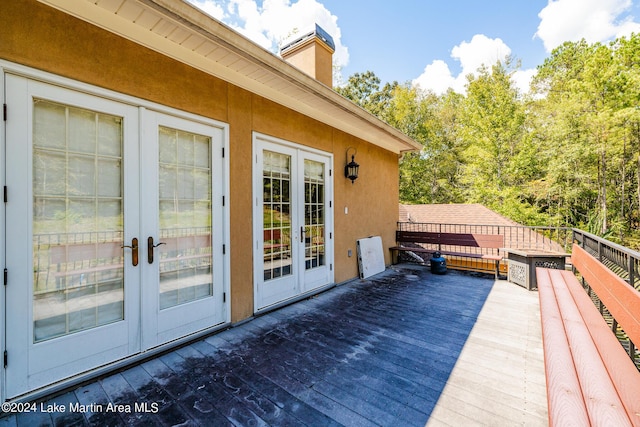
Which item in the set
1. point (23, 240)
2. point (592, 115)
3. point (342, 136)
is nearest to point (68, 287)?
point (23, 240)

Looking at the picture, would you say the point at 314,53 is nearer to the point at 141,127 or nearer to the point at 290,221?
the point at 290,221

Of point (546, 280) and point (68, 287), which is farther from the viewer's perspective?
point (546, 280)

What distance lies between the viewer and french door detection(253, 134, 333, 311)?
338 cm

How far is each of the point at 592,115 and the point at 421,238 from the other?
31.8 ft

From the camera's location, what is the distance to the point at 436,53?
11.8 meters

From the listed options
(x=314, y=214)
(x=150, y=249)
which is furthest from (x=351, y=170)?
(x=150, y=249)

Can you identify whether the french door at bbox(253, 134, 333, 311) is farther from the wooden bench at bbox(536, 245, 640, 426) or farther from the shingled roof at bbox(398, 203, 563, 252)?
the shingled roof at bbox(398, 203, 563, 252)

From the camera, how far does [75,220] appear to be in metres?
2.06

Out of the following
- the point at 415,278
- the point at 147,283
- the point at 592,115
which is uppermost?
the point at 592,115

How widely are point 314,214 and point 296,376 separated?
2488 millimetres

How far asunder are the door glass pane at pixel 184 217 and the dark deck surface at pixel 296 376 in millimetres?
538

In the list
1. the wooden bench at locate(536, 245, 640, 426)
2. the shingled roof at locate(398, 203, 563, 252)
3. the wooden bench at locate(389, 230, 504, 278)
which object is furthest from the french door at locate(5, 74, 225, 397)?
the shingled roof at locate(398, 203, 563, 252)

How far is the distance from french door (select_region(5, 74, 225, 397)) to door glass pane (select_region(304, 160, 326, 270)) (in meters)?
1.53

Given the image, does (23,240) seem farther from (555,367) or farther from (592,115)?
(592,115)
